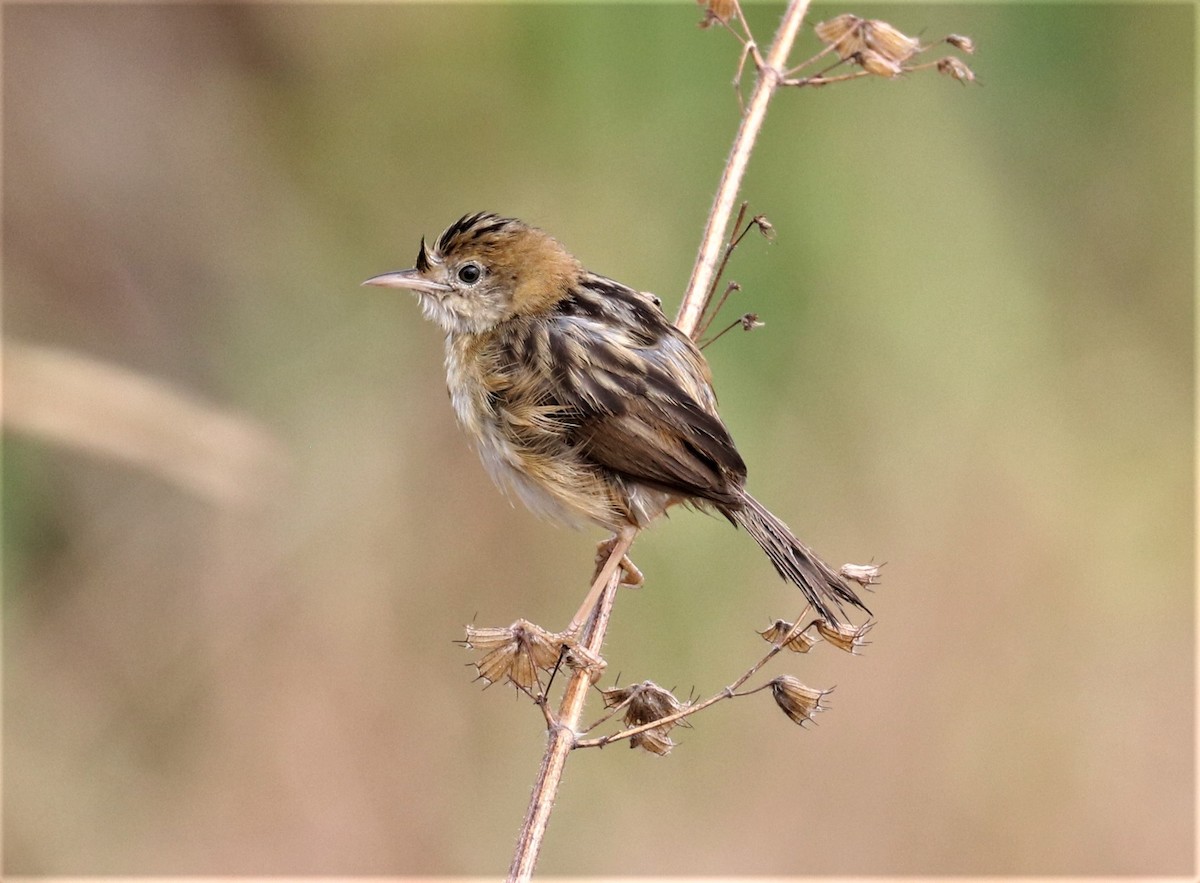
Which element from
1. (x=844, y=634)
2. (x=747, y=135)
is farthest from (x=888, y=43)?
(x=844, y=634)

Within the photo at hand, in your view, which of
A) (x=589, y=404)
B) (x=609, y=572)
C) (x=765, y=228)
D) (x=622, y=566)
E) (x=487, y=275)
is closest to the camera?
(x=765, y=228)

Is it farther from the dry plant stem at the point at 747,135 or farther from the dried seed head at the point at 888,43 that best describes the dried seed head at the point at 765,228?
the dried seed head at the point at 888,43

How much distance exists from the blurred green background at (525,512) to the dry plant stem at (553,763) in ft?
7.23

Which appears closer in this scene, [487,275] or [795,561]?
[795,561]

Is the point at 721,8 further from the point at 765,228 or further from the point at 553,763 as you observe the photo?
the point at 553,763

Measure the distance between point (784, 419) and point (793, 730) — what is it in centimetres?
138

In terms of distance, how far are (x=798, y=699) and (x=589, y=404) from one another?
3.95ft

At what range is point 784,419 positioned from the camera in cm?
546

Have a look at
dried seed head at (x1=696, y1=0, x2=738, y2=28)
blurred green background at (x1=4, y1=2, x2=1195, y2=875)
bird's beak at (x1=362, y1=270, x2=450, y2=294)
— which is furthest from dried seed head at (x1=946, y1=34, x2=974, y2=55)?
blurred green background at (x1=4, y1=2, x2=1195, y2=875)

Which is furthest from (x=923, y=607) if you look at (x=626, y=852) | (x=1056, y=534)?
(x=626, y=852)

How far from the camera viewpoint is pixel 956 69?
3.16 m

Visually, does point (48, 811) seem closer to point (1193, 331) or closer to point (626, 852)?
point (626, 852)

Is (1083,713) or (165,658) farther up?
(1083,713)

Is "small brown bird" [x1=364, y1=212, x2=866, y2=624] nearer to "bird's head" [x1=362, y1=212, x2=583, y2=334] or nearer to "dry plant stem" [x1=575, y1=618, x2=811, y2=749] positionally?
"bird's head" [x1=362, y1=212, x2=583, y2=334]
